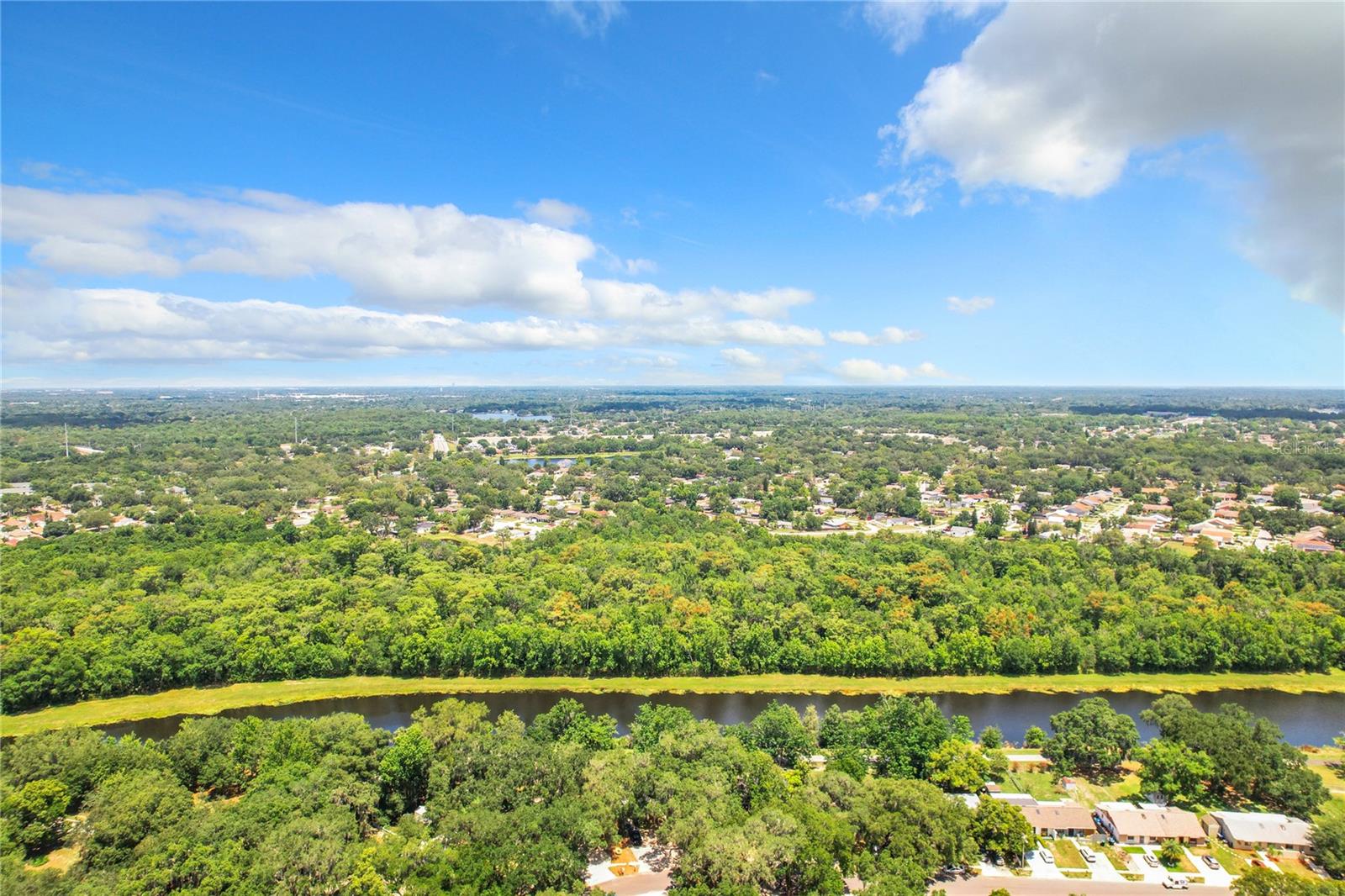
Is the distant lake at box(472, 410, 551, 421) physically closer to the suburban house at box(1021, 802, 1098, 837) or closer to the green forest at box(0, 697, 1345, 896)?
the green forest at box(0, 697, 1345, 896)

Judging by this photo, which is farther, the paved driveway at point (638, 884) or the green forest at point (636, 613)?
the green forest at point (636, 613)

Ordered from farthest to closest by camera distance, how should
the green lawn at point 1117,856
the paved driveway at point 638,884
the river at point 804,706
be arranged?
the river at point 804,706 < the green lawn at point 1117,856 < the paved driveway at point 638,884

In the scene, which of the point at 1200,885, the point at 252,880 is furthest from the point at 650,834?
the point at 1200,885

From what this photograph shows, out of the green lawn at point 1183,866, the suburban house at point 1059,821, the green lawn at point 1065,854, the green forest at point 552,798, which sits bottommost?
the green lawn at point 1065,854

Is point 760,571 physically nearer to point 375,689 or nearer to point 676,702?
point 676,702

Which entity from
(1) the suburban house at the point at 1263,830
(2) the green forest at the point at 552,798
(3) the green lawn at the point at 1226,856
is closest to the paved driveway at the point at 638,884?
(2) the green forest at the point at 552,798

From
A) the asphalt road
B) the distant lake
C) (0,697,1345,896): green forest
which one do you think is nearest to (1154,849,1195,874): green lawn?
the asphalt road

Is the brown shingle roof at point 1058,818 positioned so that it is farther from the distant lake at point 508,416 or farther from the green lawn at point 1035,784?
the distant lake at point 508,416
